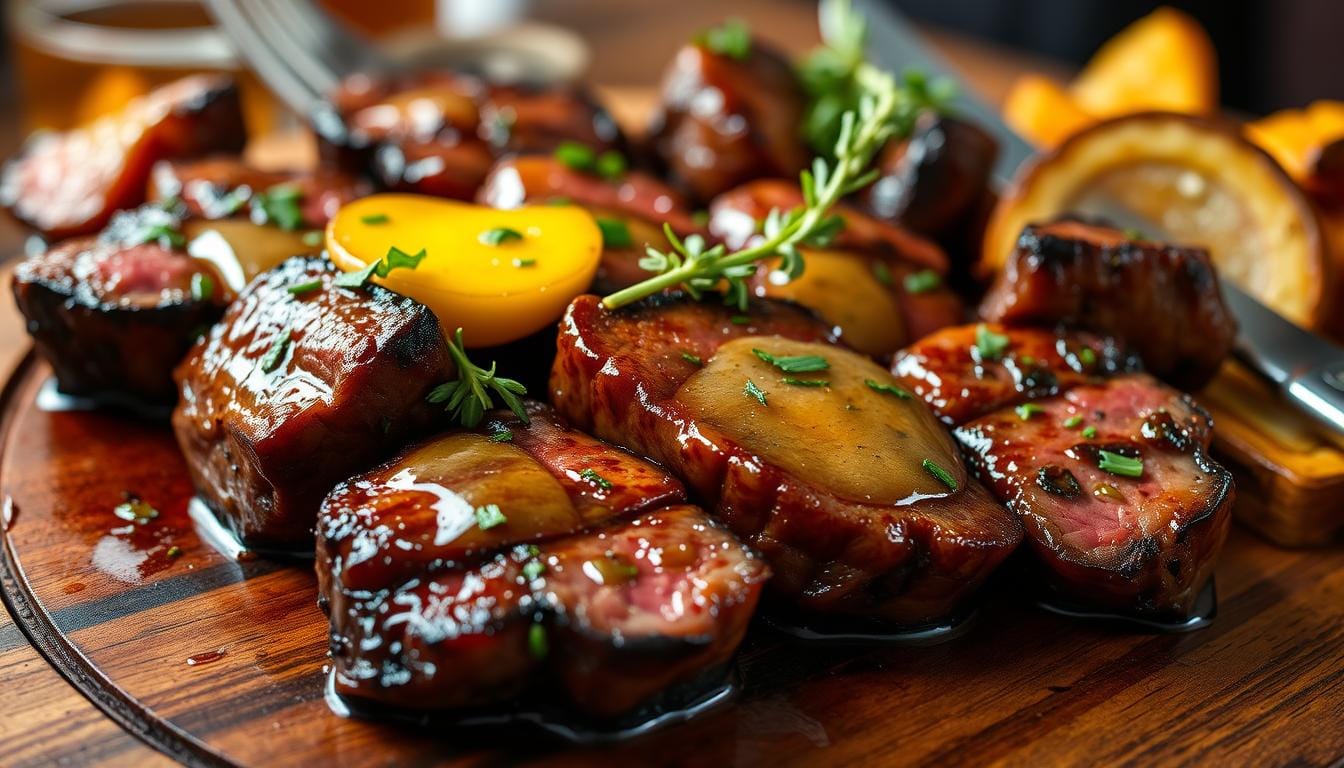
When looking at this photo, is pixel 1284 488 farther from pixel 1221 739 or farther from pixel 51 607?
pixel 51 607

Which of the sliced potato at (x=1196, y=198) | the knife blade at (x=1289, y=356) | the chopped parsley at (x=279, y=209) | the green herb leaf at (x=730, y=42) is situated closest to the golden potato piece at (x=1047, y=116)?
the sliced potato at (x=1196, y=198)

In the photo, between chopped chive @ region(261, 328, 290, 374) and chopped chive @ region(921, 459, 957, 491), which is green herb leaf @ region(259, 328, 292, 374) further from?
chopped chive @ region(921, 459, 957, 491)

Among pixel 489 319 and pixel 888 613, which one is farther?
pixel 489 319

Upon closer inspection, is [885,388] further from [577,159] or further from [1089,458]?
[577,159]

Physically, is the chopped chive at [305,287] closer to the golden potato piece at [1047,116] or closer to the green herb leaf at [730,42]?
the green herb leaf at [730,42]

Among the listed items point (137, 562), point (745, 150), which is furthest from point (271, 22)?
point (137, 562)

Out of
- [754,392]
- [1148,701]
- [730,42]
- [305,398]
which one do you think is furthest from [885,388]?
[730,42]
